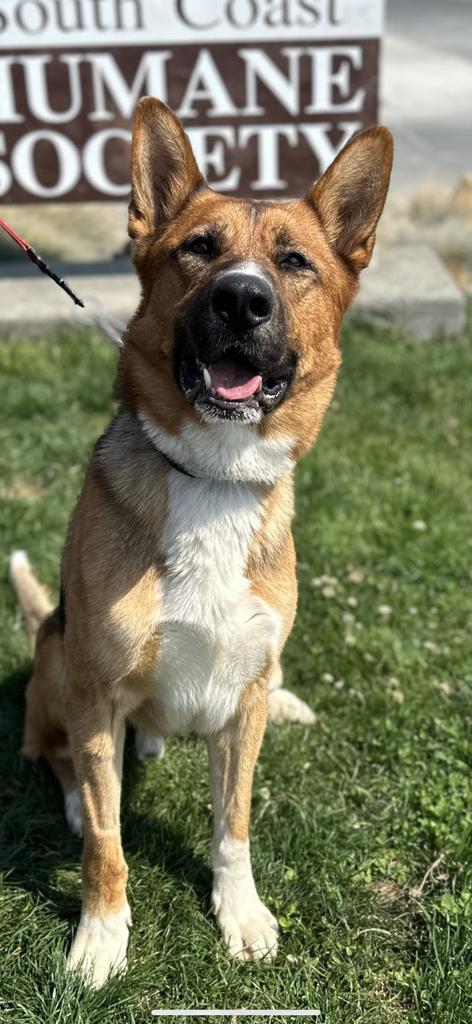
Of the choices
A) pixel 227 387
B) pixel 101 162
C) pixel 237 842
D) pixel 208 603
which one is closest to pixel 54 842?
pixel 237 842

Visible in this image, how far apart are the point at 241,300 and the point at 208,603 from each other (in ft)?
2.81

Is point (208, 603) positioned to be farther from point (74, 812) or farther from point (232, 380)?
point (74, 812)

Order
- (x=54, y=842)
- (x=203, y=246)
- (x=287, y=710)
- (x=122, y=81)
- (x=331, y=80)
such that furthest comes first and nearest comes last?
(x=331, y=80)
(x=122, y=81)
(x=287, y=710)
(x=54, y=842)
(x=203, y=246)

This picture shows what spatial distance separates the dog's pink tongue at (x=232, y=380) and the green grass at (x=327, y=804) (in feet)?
5.53

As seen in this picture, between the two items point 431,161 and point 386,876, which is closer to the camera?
point 386,876

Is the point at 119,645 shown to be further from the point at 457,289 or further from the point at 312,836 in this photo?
the point at 457,289

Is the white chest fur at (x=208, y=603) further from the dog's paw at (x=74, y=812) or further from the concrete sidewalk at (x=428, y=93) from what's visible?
the concrete sidewalk at (x=428, y=93)

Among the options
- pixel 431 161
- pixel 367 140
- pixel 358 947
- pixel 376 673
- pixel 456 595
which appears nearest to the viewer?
pixel 367 140

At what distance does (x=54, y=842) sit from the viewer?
3244mm

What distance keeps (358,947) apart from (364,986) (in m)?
0.12

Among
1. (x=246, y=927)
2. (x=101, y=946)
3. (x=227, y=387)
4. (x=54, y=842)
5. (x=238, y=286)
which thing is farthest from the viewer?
(x=54, y=842)

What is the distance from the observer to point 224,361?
2.54 metres

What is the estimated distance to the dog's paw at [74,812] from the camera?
3.26 m

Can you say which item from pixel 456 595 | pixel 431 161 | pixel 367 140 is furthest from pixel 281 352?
pixel 431 161
